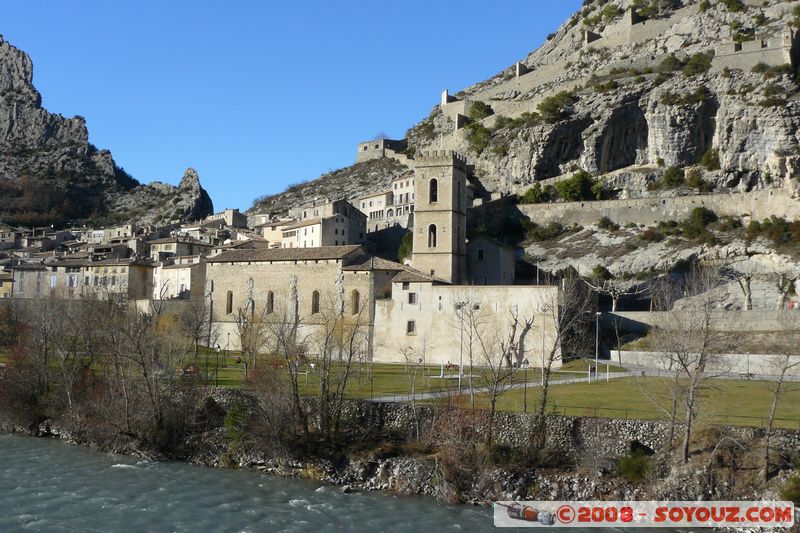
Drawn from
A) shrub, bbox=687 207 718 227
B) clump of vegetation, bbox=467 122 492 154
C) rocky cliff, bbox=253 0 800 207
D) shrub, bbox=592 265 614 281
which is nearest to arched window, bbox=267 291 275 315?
shrub, bbox=592 265 614 281

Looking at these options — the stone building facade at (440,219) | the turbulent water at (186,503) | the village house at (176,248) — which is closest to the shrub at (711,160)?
the stone building facade at (440,219)

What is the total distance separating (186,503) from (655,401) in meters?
16.9

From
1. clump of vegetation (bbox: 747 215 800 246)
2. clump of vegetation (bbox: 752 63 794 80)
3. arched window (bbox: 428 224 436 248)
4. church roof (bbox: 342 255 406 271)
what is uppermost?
clump of vegetation (bbox: 752 63 794 80)

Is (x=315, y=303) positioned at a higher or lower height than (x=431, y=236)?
lower

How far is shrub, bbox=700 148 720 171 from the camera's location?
64625 millimetres

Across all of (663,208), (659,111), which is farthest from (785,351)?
(659,111)

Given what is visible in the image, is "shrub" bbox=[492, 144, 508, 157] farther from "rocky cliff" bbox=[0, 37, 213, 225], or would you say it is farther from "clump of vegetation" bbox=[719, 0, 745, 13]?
"rocky cliff" bbox=[0, 37, 213, 225]

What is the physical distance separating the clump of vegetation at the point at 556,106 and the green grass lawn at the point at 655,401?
45.8m

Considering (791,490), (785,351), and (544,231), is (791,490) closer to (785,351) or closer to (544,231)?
(785,351)

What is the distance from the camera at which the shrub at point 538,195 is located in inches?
2729

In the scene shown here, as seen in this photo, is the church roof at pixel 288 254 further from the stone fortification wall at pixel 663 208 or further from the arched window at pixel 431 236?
the stone fortification wall at pixel 663 208

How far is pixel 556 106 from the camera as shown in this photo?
77.4 meters

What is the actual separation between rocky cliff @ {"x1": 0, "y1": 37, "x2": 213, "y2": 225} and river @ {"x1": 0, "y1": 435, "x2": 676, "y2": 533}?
94769 millimetres

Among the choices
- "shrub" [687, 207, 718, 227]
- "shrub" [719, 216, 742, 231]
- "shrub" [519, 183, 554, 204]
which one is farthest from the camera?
"shrub" [519, 183, 554, 204]
